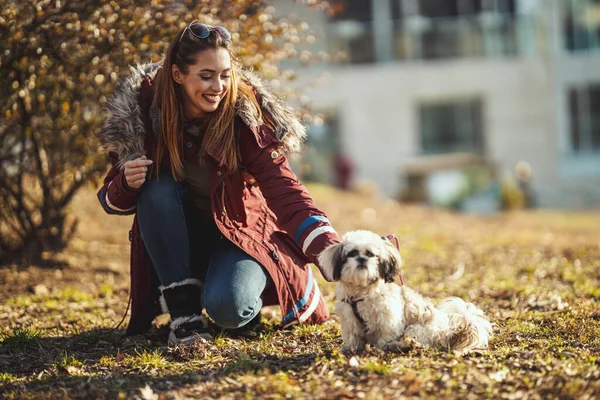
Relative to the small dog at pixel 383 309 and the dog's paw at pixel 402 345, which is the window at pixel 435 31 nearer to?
the small dog at pixel 383 309

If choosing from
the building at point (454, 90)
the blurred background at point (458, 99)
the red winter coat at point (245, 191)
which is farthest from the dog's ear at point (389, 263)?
the building at point (454, 90)

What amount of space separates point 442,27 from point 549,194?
18.7 feet

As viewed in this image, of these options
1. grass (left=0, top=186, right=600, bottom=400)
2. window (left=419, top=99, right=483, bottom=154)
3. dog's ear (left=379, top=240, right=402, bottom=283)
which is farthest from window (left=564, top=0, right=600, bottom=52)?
dog's ear (left=379, top=240, right=402, bottom=283)

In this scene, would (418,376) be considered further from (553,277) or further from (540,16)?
(540,16)

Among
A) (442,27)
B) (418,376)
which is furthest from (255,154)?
(442,27)

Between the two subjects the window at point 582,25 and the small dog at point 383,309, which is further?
the window at point 582,25

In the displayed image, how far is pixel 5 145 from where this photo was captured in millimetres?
7207

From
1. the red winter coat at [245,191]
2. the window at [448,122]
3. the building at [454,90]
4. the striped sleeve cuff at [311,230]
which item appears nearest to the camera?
the striped sleeve cuff at [311,230]

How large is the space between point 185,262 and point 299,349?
2.76 feet

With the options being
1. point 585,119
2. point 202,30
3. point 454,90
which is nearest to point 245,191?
point 202,30

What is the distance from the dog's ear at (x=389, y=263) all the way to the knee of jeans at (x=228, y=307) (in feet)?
3.22

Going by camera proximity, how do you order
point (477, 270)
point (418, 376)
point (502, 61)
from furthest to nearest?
point (502, 61) < point (477, 270) < point (418, 376)

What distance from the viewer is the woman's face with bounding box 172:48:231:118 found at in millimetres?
4352

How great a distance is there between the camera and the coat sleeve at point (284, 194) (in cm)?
404
